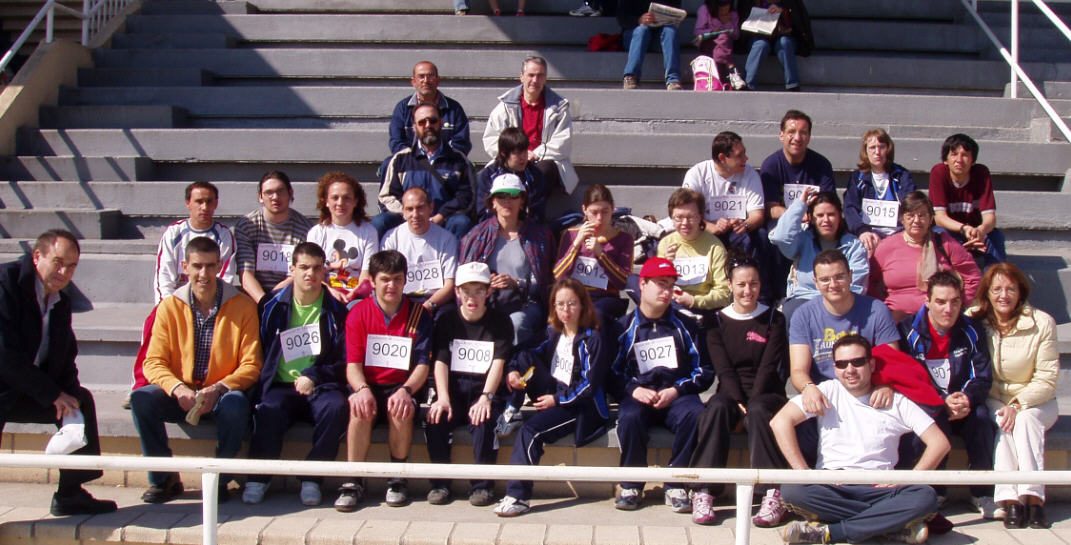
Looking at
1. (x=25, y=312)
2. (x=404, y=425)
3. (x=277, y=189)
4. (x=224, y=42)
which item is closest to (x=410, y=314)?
(x=404, y=425)

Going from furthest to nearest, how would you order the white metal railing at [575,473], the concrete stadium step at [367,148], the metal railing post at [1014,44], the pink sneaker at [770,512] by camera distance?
the metal railing post at [1014,44], the concrete stadium step at [367,148], the pink sneaker at [770,512], the white metal railing at [575,473]

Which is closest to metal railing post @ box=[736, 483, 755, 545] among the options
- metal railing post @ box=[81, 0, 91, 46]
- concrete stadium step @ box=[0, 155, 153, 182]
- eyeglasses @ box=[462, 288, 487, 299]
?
eyeglasses @ box=[462, 288, 487, 299]

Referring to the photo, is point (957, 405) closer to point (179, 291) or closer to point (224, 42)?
point (179, 291)

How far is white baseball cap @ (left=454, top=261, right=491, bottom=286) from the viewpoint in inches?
211

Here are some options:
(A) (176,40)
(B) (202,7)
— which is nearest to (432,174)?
(A) (176,40)

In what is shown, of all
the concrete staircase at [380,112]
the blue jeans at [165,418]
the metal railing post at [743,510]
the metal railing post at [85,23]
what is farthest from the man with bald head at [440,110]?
the metal railing post at [85,23]

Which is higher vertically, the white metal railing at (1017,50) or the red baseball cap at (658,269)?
the white metal railing at (1017,50)

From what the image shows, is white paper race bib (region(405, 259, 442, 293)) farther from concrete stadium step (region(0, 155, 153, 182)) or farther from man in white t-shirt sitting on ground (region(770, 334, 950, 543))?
concrete stadium step (region(0, 155, 153, 182))

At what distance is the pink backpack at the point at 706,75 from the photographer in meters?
8.80

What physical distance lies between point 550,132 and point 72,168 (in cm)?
419

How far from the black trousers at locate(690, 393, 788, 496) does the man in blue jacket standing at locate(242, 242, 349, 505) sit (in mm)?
1975

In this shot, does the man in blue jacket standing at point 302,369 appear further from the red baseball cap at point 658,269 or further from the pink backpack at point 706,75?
the pink backpack at point 706,75

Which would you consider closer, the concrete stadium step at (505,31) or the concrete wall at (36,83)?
the concrete wall at (36,83)

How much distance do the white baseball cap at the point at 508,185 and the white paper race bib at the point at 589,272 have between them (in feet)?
2.00
